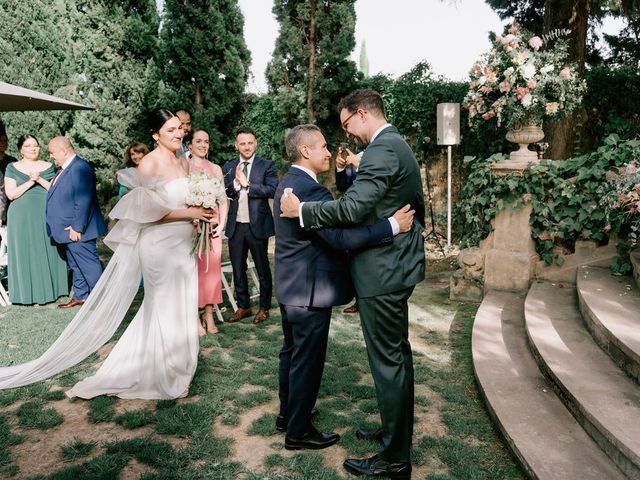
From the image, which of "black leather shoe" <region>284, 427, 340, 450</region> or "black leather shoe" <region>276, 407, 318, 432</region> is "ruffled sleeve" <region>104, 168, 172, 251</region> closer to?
"black leather shoe" <region>276, 407, 318, 432</region>

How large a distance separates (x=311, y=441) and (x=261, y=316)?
270cm

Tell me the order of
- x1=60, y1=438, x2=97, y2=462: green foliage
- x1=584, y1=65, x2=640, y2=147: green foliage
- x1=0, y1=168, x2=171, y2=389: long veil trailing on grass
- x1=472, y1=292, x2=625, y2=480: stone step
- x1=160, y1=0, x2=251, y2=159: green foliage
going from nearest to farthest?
x1=472, y1=292, x2=625, y2=480: stone step < x1=60, y1=438, x2=97, y2=462: green foliage < x1=0, y1=168, x2=171, y2=389: long veil trailing on grass < x1=584, y1=65, x2=640, y2=147: green foliage < x1=160, y1=0, x2=251, y2=159: green foliage

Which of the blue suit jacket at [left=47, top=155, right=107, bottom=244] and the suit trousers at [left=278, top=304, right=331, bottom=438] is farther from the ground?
the blue suit jacket at [left=47, top=155, right=107, bottom=244]

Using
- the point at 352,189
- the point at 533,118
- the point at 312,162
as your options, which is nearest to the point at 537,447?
the point at 352,189

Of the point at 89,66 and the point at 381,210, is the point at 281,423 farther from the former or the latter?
the point at 89,66

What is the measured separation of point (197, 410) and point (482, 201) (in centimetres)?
405

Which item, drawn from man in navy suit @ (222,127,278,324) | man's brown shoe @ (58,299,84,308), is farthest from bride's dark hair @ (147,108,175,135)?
man's brown shoe @ (58,299,84,308)

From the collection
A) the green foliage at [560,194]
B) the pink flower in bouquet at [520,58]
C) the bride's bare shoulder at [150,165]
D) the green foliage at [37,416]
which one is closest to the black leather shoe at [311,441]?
the green foliage at [37,416]

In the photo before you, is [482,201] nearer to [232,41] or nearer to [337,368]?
[337,368]

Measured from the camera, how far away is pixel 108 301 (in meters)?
4.31

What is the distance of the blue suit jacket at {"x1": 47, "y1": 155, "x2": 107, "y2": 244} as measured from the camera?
6.48 metres

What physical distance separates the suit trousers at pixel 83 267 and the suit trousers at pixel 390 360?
16.5 ft

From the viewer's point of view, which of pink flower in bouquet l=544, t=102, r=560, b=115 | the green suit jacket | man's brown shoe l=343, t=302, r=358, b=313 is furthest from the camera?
man's brown shoe l=343, t=302, r=358, b=313

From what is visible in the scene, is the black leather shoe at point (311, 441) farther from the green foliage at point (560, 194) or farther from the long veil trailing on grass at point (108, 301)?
the green foliage at point (560, 194)
